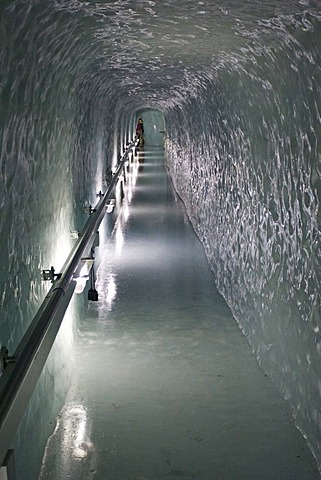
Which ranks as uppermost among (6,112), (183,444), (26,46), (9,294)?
(26,46)

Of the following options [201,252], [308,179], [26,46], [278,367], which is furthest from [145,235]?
[26,46]

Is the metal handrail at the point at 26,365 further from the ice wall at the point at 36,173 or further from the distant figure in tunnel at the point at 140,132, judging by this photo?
the distant figure in tunnel at the point at 140,132

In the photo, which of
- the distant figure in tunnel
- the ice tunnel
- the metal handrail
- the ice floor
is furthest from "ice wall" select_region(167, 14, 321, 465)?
the distant figure in tunnel

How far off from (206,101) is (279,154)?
4.15 m

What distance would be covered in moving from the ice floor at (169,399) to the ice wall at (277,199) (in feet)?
0.75

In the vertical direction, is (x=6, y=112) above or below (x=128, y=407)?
above

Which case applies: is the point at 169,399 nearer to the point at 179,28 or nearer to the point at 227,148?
the point at 179,28

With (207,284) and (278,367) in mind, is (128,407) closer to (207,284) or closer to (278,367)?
(278,367)

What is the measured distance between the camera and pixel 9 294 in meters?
3.85

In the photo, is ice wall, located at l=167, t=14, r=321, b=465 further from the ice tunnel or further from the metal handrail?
the metal handrail

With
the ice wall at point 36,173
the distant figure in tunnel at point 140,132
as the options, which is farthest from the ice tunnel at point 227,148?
the distant figure in tunnel at point 140,132

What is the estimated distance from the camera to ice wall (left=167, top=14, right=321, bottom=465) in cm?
441

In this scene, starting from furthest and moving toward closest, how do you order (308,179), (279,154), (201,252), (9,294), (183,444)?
1. (201,252)
2. (279,154)
3. (183,444)
4. (308,179)
5. (9,294)

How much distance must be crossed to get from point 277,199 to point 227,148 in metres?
2.77
